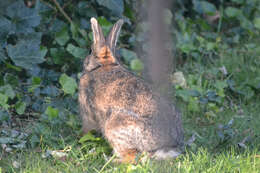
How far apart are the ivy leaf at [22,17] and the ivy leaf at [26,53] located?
0.53 feet

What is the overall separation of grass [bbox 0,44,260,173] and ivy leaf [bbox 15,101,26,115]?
0.37 metres

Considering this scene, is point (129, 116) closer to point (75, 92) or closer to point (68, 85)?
point (68, 85)

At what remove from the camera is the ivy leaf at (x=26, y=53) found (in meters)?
4.19

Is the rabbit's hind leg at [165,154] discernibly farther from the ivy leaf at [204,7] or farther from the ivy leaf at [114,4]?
the ivy leaf at [204,7]

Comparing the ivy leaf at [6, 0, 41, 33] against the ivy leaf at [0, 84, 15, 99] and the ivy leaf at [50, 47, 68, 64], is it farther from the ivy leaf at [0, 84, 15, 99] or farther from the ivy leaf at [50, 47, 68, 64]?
the ivy leaf at [0, 84, 15, 99]

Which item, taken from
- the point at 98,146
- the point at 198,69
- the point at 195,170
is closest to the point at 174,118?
the point at 195,170

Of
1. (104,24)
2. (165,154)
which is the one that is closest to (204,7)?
(104,24)

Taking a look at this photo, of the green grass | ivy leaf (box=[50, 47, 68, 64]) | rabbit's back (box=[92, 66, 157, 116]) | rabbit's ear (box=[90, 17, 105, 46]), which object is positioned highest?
rabbit's ear (box=[90, 17, 105, 46])

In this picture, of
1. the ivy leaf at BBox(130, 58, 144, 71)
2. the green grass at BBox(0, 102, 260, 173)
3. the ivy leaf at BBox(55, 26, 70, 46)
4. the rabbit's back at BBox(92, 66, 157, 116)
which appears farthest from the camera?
the ivy leaf at BBox(130, 58, 144, 71)

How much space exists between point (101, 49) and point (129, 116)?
1.02m

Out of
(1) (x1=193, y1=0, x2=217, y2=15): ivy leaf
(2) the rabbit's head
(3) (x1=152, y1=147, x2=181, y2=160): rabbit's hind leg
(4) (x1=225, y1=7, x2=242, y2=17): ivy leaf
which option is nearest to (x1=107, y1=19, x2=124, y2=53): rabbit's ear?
(2) the rabbit's head

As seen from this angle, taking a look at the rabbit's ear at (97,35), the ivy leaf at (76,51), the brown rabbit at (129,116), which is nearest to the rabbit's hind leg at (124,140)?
the brown rabbit at (129,116)

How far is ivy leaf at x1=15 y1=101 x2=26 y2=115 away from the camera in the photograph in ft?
13.9

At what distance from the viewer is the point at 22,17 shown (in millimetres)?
4375
